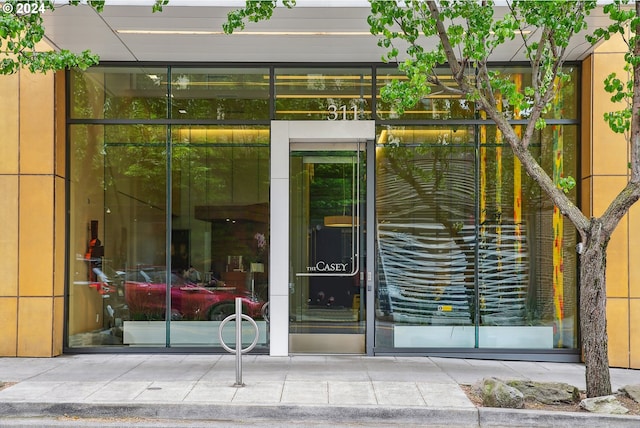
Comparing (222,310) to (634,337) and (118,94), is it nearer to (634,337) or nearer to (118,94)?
(118,94)

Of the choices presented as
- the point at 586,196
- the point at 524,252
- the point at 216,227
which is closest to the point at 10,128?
the point at 216,227

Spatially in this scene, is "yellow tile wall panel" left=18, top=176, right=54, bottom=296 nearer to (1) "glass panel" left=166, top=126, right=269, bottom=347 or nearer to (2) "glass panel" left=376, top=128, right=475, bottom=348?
(1) "glass panel" left=166, top=126, right=269, bottom=347

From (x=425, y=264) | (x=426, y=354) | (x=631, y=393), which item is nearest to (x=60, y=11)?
(x=425, y=264)

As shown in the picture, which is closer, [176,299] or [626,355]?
[626,355]

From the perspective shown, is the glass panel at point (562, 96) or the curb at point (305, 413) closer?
the curb at point (305, 413)

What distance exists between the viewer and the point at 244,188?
11711 mm

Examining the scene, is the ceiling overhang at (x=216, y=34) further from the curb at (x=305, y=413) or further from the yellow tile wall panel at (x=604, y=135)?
the curb at (x=305, y=413)

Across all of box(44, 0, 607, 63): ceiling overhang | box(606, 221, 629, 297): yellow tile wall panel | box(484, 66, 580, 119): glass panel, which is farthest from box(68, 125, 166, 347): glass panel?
box(606, 221, 629, 297): yellow tile wall panel

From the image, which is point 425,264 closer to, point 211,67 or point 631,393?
point 631,393

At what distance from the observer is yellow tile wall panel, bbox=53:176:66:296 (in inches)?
444

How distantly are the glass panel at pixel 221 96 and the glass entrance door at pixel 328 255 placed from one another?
1.21m

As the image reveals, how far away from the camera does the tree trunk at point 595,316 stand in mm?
8227

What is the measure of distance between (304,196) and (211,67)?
8.78ft

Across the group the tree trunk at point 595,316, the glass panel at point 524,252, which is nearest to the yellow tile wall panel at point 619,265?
the glass panel at point 524,252
